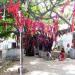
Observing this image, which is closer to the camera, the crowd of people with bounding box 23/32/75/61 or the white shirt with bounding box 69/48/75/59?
the crowd of people with bounding box 23/32/75/61

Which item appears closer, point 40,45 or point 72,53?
point 72,53

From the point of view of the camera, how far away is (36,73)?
2002 centimetres

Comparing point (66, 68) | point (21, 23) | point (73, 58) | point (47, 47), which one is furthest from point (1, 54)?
point (21, 23)

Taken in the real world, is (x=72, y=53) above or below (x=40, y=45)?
below

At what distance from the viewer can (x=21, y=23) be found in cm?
1736

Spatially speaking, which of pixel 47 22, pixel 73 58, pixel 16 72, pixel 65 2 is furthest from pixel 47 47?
pixel 65 2

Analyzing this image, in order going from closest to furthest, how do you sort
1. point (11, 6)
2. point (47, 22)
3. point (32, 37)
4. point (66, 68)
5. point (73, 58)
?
point (11, 6) < point (66, 68) < point (47, 22) < point (73, 58) < point (32, 37)

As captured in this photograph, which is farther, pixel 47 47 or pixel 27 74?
pixel 47 47

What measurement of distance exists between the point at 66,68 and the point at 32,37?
9.64 m

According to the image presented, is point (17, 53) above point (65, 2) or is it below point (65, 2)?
below

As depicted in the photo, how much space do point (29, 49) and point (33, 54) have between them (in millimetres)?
562

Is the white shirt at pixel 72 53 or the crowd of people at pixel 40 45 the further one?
the white shirt at pixel 72 53

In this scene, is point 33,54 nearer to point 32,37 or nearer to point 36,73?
point 32,37

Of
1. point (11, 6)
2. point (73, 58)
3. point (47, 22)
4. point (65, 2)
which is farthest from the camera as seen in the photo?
point (73, 58)
